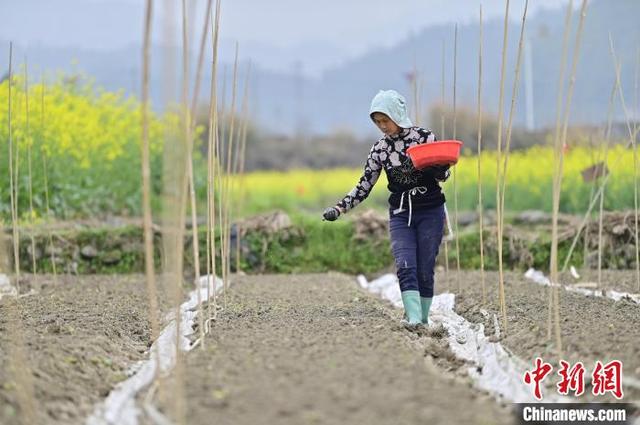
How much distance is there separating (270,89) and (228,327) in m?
52.0

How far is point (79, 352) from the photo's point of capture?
3.64 meters

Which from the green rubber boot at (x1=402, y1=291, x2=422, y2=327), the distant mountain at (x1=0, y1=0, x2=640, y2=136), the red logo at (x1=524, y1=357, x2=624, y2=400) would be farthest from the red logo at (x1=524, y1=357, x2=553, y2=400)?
the distant mountain at (x1=0, y1=0, x2=640, y2=136)

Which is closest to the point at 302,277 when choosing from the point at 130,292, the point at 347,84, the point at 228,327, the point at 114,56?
the point at 130,292

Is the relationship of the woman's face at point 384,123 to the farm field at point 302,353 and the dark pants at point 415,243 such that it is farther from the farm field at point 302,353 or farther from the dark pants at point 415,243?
the farm field at point 302,353

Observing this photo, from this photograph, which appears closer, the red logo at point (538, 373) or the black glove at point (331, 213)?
the red logo at point (538, 373)

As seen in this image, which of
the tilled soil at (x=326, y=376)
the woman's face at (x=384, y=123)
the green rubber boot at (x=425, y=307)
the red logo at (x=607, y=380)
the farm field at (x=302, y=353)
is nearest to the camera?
the tilled soil at (x=326, y=376)

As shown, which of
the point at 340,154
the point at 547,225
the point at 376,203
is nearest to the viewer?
the point at 547,225

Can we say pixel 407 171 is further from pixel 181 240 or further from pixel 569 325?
pixel 181 240

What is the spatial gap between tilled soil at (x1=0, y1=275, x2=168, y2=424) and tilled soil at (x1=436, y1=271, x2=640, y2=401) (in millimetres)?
1806

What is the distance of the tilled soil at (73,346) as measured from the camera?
2.98 m

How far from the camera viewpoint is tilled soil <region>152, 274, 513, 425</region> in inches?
103

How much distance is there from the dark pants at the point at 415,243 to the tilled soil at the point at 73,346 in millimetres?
1441

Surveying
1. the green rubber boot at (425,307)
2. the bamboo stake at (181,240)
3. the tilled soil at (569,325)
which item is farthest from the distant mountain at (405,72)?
the bamboo stake at (181,240)

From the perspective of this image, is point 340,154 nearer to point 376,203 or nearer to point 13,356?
point 376,203
